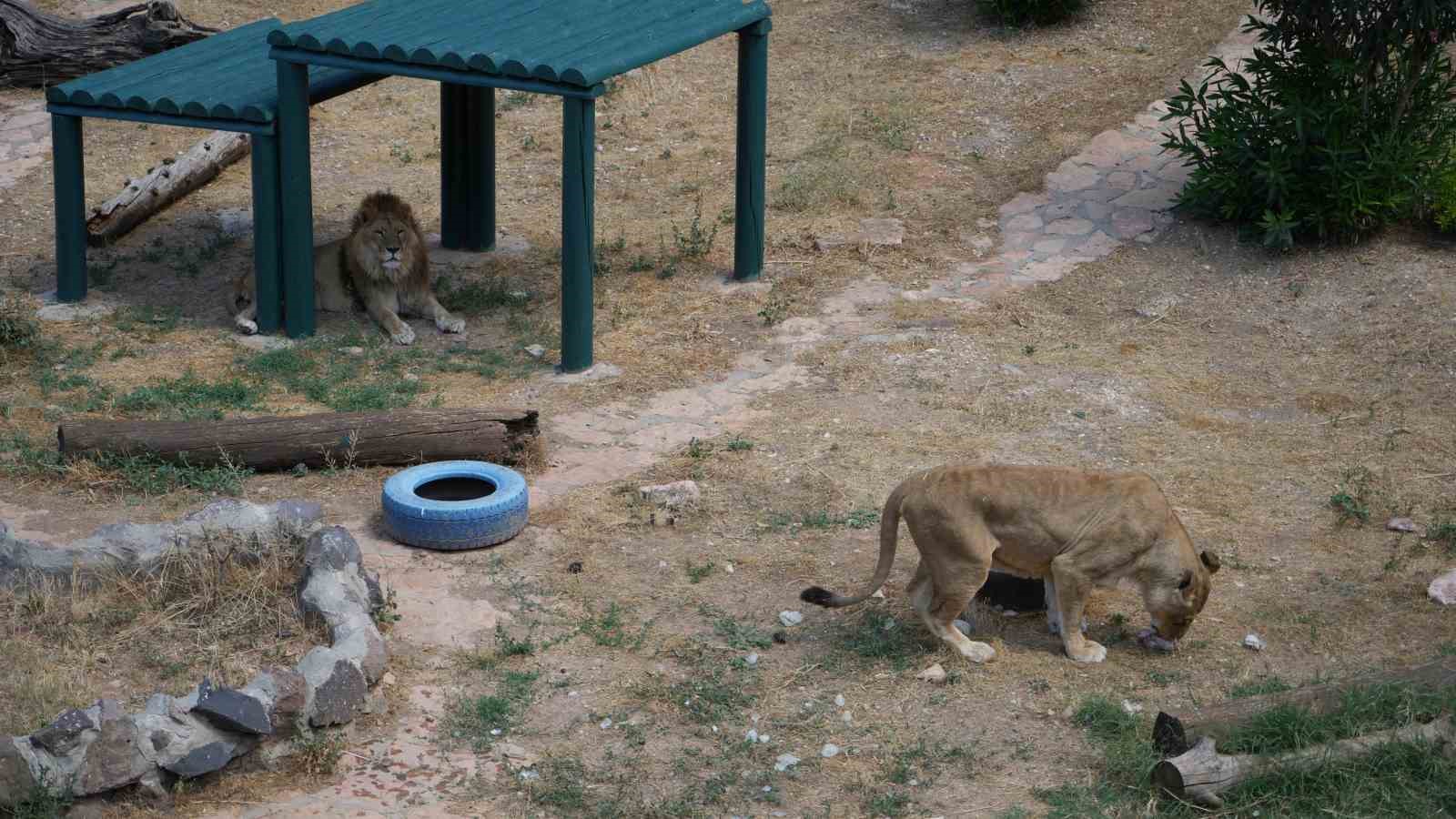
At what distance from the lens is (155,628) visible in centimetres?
716

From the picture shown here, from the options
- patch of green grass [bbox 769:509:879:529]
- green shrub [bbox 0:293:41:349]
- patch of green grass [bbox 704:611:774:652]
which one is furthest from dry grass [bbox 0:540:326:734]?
green shrub [bbox 0:293:41:349]

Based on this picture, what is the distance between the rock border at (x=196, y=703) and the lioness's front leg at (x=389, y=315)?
3917mm

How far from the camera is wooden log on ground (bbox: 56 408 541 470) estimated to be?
29.2 ft

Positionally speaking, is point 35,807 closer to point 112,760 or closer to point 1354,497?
point 112,760

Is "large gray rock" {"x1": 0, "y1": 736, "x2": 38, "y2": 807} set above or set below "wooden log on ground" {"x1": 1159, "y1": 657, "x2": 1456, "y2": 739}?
below

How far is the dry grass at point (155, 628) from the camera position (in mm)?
6711

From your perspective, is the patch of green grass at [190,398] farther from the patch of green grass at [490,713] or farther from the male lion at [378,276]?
the patch of green grass at [490,713]

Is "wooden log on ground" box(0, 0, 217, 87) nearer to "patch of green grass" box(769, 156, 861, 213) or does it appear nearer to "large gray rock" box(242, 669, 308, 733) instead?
"patch of green grass" box(769, 156, 861, 213)

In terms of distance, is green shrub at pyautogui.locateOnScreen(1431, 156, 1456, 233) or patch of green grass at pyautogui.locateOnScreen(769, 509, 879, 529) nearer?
patch of green grass at pyautogui.locateOnScreen(769, 509, 879, 529)

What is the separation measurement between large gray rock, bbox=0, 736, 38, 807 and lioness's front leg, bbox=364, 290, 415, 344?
593 centimetres

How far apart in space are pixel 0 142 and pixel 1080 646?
472 inches

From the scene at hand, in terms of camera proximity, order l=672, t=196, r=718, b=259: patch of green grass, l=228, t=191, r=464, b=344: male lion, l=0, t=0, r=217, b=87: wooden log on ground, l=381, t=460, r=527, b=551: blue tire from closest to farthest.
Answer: l=381, t=460, r=527, b=551: blue tire
l=228, t=191, r=464, b=344: male lion
l=672, t=196, r=718, b=259: patch of green grass
l=0, t=0, r=217, b=87: wooden log on ground

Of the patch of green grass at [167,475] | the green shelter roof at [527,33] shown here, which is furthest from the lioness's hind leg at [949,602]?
the green shelter roof at [527,33]

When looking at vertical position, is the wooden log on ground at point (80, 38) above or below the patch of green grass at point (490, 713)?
above
